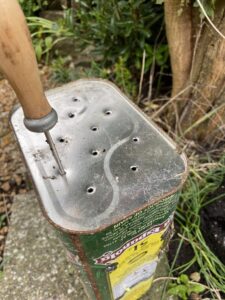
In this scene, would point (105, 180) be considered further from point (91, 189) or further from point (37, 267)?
point (37, 267)

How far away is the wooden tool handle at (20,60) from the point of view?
0.35 m

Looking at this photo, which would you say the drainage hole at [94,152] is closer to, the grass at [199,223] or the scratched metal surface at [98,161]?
the scratched metal surface at [98,161]

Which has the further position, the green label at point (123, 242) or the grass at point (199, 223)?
the grass at point (199, 223)

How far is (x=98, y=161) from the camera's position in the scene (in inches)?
23.5

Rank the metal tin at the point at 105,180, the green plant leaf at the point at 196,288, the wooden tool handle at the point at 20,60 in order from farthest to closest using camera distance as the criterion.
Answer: the green plant leaf at the point at 196,288
the metal tin at the point at 105,180
the wooden tool handle at the point at 20,60

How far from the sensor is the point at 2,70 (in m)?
0.39

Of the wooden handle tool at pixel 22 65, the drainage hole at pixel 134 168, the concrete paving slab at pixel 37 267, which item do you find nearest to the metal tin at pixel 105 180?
the drainage hole at pixel 134 168

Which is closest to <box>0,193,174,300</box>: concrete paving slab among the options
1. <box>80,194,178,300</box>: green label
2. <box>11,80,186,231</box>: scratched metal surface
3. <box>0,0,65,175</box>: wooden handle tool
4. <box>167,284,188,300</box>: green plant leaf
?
<box>167,284,188,300</box>: green plant leaf

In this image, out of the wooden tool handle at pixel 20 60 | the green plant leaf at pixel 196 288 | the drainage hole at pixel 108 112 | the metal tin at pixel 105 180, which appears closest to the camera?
the wooden tool handle at pixel 20 60

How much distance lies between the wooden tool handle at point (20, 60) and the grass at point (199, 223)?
2.37 ft

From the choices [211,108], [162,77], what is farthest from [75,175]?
[162,77]

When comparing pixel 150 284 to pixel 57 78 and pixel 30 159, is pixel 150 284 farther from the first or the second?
pixel 57 78

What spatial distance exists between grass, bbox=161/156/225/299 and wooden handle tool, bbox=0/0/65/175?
709 millimetres

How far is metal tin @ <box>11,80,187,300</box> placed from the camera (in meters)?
0.54
